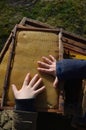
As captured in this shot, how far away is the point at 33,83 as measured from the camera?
15.5 ft

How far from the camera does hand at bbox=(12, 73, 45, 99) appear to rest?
4.61 m

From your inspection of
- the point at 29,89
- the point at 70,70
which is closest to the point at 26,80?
the point at 29,89

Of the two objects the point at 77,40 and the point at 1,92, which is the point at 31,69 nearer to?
the point at 1,92

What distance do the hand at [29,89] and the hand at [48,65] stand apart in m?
0.13

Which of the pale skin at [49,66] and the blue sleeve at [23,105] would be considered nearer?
the blue sleeve at [23,105]

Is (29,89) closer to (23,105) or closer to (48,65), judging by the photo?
(23,105)

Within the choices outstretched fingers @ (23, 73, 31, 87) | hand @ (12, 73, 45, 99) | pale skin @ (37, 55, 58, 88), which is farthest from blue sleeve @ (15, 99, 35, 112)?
pale skin @ (37, 55, 58, 88)

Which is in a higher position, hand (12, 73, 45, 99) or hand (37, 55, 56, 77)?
hand (37, 55, 56, 77)

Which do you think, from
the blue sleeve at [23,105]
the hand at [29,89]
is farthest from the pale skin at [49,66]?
the blue sleeve at [23,105]

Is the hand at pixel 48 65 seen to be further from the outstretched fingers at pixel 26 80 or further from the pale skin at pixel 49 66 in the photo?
the outstretched fingers at pixel 26 80

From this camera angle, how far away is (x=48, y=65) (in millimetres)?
4801

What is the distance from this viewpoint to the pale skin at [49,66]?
15.5 feet

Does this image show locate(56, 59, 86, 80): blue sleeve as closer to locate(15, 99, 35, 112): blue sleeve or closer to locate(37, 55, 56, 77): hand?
locate(37, 55, 56, 77): hand

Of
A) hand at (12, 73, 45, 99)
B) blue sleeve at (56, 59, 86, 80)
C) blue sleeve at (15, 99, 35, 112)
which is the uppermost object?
blue sleeve at (56, 59, 86, 80)
